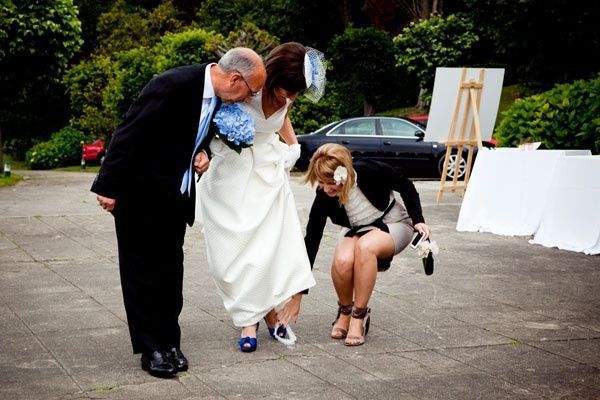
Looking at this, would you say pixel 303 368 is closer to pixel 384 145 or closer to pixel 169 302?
pixel 169 302

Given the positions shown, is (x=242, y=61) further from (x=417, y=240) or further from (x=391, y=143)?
(x=391, y=143)

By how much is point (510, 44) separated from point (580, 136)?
918 cm

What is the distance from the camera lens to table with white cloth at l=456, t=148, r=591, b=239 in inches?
417

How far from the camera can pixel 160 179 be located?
4887 mm

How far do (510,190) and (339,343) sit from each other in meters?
5.92

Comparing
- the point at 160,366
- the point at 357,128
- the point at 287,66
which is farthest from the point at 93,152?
the point at 160,366

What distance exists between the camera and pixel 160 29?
41719 mm

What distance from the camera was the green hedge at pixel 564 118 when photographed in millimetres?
12281

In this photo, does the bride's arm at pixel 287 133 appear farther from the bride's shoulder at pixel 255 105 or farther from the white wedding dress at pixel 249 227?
the bride's shoulder at pixel 255 105

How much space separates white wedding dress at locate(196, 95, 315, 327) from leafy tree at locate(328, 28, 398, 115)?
26.2 meters

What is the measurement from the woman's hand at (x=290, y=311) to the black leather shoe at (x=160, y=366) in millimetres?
914

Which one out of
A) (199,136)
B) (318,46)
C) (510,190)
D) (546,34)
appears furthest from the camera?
(318,46)

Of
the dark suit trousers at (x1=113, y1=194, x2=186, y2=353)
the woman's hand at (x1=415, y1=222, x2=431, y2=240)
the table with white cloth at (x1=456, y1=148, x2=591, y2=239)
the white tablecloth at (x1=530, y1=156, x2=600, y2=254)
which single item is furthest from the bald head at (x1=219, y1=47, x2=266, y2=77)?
the table with white cloth at (x1=456, y1=148, x2=591, y2=239)

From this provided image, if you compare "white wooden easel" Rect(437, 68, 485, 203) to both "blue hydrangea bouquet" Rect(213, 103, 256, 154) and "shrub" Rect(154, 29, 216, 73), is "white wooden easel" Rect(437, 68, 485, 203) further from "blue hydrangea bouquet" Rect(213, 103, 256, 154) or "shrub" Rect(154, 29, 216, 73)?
"shrub" Rect(154, 29, 216, 73)
